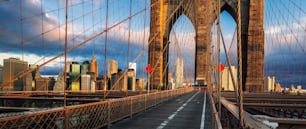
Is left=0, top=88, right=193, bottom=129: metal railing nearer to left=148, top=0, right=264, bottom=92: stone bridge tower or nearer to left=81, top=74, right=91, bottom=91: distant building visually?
left=148, top=0, right=264, bottom=92: stone bridge tower

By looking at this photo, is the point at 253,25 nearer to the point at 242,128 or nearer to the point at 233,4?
the point at 233,4

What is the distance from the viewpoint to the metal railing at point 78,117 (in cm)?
697

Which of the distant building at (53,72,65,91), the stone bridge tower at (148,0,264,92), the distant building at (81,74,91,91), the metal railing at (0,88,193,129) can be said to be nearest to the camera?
the metal railing at (0,88,193,129)

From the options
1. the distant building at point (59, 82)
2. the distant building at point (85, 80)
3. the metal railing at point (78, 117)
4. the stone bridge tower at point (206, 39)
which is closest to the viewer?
the metal railing at point (78, 117)

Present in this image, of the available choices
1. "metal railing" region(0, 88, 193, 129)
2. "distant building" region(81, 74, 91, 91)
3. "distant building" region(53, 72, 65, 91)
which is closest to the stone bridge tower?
"distant building" region(81, 74, 91, 91)

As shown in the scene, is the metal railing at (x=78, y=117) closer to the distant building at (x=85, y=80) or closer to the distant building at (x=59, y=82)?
the distant building at (x=59, y=82)

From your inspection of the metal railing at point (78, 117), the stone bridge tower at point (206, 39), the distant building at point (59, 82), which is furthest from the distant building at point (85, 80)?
the metal railing at point (78, 117)

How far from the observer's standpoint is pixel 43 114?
25.2 feet

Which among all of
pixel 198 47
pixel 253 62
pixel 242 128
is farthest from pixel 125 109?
pixel 198 47

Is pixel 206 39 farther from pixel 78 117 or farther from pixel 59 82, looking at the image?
pixel 78 117

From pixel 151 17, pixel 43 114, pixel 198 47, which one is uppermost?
pixel 151 17

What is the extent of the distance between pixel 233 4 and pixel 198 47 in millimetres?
11512

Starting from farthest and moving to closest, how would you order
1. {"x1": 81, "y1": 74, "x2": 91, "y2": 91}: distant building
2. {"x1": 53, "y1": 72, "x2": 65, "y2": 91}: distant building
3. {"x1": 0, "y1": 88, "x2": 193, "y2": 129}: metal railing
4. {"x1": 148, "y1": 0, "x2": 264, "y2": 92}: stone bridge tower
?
{"x1": 81, "y1": 74, "x2": 91, "y2": 91}: distant building, {"x1": 148, "y1": 0, "x2": 264, "y2": 92}: stone bridge tower, {"x1": 53, "y1": 72, "x2": 65, "y2": 91}: distant building, {"x1": 0, "y1": 88, "x2": 193, "y2": 129}: metal railing

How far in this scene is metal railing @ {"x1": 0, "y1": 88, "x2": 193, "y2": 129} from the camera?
6.97m
